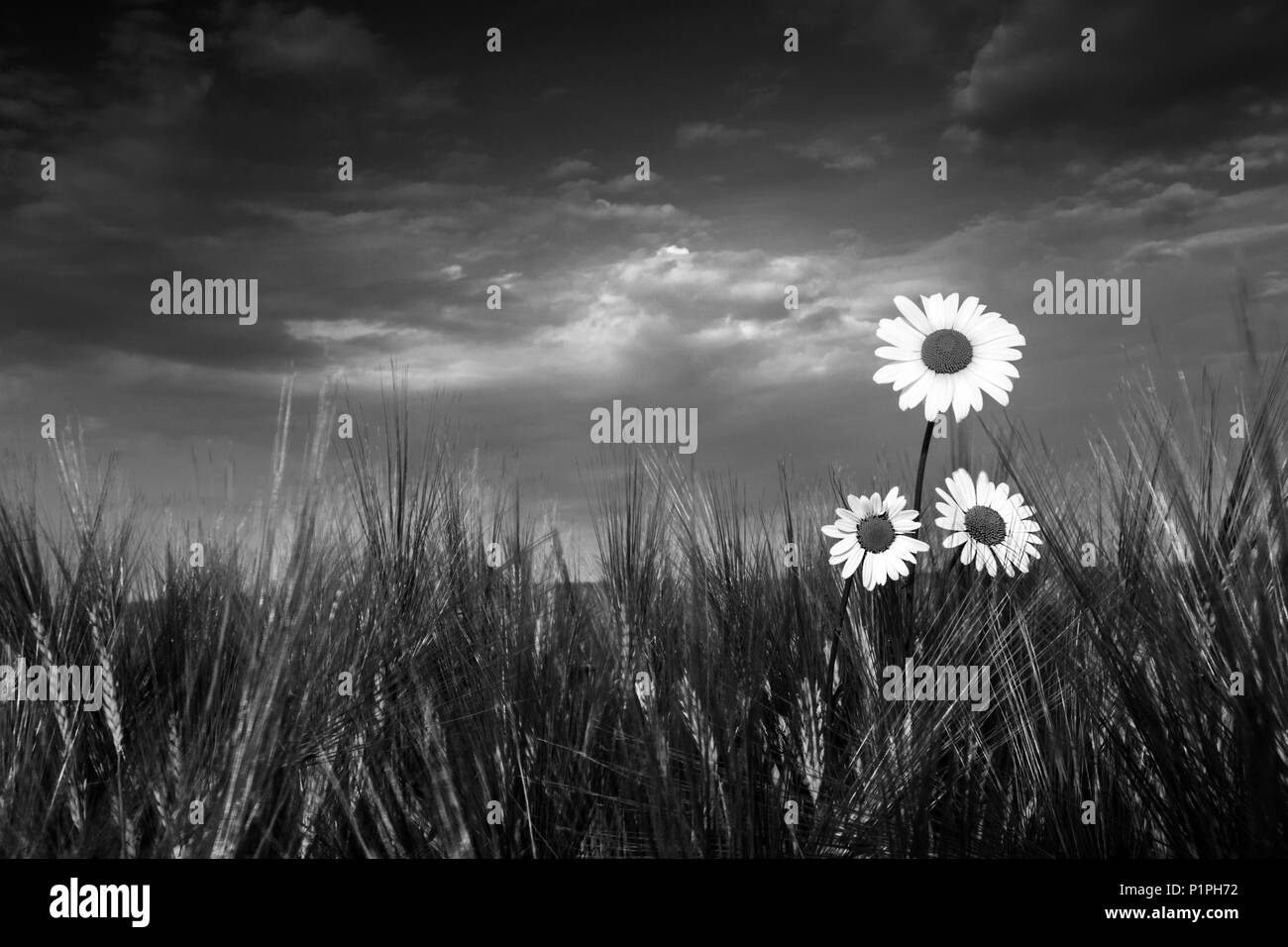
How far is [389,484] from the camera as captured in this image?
320 cm

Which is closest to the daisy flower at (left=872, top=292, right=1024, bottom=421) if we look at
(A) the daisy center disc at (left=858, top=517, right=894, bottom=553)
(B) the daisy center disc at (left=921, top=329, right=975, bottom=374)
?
(B) the daisy center disc at (left=921, top=329, right=975, bottom=374)

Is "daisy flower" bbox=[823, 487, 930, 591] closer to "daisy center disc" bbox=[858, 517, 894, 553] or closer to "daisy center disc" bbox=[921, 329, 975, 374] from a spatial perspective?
"daisy center disc" bbox=[858, 517, 894, 553]

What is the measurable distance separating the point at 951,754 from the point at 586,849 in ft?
3.18

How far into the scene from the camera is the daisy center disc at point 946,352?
7.45ft

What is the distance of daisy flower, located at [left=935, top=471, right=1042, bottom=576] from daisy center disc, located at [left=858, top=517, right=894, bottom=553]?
0.19 meters

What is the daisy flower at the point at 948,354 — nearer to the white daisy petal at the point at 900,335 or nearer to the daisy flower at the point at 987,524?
the white daisy petal at the point at 900,335

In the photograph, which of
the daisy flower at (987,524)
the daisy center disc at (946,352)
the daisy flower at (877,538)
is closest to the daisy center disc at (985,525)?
the daisy flower at (987,524)

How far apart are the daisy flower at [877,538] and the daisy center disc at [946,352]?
340mm

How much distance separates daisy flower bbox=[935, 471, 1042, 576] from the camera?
2.41 m

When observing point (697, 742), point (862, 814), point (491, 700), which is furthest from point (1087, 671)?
point (491, 700)

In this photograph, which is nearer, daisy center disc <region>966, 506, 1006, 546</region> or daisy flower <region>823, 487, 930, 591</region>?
daisy flower <region>823, 487, 930, 591</region>

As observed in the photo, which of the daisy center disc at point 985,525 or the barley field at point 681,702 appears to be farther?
the daisy center disc at point 985,525

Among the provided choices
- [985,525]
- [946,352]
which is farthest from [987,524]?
[946,352]

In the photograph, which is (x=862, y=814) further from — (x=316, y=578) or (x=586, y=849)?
(x=316, y=578)
